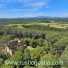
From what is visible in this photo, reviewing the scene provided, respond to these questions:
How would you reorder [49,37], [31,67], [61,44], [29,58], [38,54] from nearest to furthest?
1. [31,67]
2. [29,58]
3. [38,54]
4. [61,44]
5. [49,37]

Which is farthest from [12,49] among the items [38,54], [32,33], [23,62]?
[32,33]

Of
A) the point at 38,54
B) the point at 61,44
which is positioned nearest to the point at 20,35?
the point at 61,44

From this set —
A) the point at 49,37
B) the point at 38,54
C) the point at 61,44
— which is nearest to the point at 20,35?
the point at 49,37

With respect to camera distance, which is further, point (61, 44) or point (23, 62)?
point (61, 44)

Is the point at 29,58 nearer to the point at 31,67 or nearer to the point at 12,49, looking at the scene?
the point at 31,67

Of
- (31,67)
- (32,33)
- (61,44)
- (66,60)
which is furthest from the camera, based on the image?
(32,33)

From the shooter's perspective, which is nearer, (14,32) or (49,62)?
(49,62)

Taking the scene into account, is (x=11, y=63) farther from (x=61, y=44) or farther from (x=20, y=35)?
(x=20, y=35)

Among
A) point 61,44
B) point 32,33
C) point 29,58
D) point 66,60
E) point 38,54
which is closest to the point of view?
point 66,60

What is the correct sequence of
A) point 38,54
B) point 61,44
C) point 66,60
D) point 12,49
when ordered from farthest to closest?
point 61,44, point 12,49, point 38,54, point 66,60
